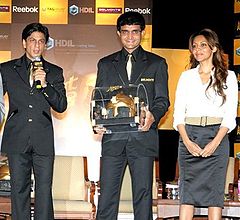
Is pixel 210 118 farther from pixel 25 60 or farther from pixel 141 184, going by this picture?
pixel 25 60

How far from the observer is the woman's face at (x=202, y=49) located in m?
4.54

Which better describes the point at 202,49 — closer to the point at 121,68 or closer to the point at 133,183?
the point at 121,68

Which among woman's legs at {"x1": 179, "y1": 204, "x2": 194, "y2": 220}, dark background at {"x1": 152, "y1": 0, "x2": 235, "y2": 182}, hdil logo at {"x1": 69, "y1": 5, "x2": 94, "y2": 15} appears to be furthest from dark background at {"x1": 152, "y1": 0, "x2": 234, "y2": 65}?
woman's legs at {"x1": 179, "y1": 204, "x2": 194, "y2": 220}

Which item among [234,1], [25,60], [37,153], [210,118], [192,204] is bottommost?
[192,204]

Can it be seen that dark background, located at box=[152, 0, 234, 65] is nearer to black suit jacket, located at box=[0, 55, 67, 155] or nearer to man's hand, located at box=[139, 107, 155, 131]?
black suit jacket, located at box=[0, 55, 67, 155]

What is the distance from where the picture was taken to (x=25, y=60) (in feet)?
15.9

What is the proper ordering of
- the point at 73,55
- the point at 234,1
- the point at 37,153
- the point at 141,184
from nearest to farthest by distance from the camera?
the point at 141,184, the point at 37,153, the point at 73,55, the point at 234,1

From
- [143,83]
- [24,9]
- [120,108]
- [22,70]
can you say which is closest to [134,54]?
[143,83]

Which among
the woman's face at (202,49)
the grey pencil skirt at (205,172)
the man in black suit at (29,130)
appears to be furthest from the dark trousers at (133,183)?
the woman's face at (202,49)

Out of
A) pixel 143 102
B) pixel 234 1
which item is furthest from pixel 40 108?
pixel 234 1

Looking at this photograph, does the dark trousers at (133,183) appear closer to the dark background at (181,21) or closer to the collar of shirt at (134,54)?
the collar of shirt at (134,54)

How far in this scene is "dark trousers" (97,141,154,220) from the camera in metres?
4.37

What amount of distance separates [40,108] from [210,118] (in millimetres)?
1258

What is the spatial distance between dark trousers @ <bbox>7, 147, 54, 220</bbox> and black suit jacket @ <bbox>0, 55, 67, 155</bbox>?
0.21 ft
